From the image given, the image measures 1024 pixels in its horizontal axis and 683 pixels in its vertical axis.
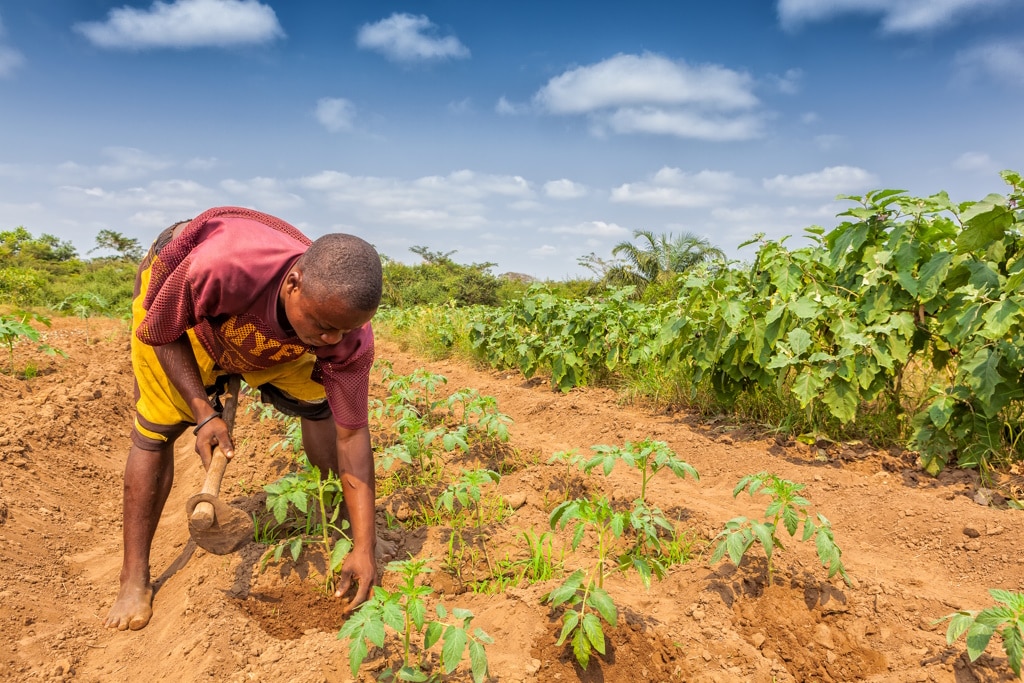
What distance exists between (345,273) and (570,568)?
1.49 m

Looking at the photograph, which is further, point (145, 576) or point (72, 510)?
point (72, 510)

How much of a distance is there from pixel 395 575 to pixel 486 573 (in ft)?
1.20

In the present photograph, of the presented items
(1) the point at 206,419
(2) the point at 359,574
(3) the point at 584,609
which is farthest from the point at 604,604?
(1) the point at 206,419

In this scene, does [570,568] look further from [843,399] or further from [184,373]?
[843,399]

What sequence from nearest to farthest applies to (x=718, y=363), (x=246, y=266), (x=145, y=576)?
Answer: (x=246, y=266) < (x=145, y=576) < (x=718, y=363)

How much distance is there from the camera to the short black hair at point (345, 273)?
77.5 inches

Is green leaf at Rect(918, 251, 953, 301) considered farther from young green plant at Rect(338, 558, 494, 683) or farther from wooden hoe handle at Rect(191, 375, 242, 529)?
wooden hoe handle at Rect(191, 375, 242, 529)

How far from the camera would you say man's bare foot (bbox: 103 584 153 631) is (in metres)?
2.57

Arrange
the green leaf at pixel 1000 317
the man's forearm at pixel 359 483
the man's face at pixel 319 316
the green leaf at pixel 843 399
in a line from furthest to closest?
the green leaf at pixel 843 399
the green leaf at pixel 1000 317
the man's forearm at pixel 359 483
the man's face at pixel 319 316

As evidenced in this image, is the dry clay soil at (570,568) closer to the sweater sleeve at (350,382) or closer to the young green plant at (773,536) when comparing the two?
the young green plant at (773,536)

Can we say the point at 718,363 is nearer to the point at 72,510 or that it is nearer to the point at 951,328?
the point at 951,328

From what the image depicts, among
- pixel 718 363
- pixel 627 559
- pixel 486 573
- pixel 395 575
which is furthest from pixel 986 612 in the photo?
pixel 718 363

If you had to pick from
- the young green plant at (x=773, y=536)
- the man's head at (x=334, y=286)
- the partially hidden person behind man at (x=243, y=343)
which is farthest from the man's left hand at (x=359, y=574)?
the young green plant at (x=773, y=536)

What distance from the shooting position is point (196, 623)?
238 centimetres
